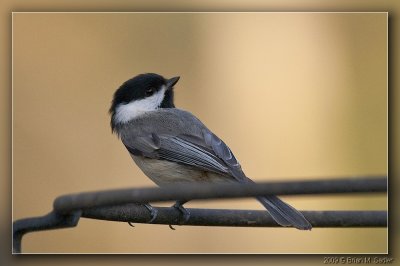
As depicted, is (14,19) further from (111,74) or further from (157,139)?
(157,139)

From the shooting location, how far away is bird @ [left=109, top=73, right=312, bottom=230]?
242 centimetres

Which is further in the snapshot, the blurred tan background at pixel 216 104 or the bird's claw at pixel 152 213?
the blurred tan background at pixel 216 104

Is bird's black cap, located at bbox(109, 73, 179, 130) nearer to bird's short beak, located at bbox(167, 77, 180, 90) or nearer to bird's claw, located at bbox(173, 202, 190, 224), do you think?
bird's short beak, located at bbox(167, 77, 180, 90)

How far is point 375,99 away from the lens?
9.97 feet

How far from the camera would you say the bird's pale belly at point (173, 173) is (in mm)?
2494

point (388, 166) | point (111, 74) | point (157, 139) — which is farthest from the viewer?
point (111, 74)

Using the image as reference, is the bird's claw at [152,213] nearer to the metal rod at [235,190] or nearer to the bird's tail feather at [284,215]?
the bird's tail feather at [284,215]

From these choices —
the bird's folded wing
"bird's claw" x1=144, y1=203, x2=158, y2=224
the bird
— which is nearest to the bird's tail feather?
the bird

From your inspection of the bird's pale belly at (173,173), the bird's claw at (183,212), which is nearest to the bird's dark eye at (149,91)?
the bird's pale belly at (173,173)

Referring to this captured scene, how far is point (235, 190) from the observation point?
110cm

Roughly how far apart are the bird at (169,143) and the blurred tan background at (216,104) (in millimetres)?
196

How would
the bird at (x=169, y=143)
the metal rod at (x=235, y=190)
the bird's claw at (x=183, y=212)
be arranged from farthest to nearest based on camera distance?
the bird at (x=169, y=143), the bird's claw at (x=183, y=212), the metal rod at (x=235, y=190)

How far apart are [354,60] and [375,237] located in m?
0.86

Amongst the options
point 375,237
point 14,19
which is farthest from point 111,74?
point 375,237
